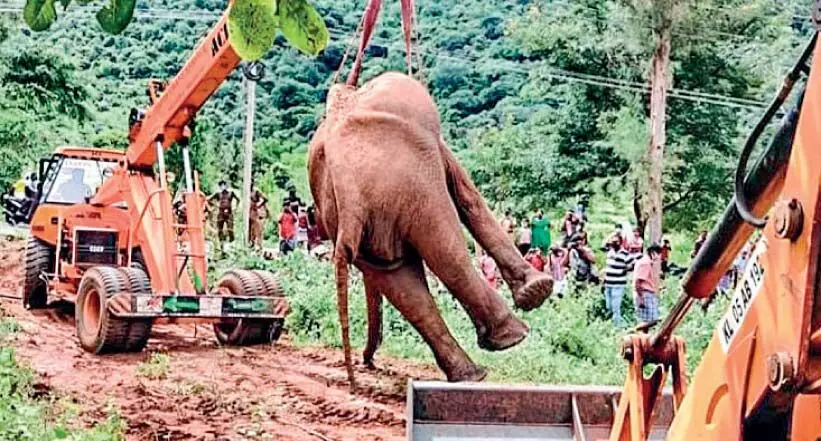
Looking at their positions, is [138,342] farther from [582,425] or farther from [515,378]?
[582,425]

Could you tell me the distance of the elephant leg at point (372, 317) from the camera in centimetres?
878

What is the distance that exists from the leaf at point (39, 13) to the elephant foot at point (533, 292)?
5.34 meters

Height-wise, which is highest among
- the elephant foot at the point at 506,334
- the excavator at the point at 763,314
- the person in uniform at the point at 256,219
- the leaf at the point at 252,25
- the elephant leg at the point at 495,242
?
the leaf at the point at 252,25

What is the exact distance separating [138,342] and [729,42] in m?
13.1

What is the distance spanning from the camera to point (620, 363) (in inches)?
432

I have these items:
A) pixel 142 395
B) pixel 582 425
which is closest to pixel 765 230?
pixel 582 425

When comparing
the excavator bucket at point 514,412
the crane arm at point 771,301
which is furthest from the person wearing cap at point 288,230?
the crane arm at point 771,301

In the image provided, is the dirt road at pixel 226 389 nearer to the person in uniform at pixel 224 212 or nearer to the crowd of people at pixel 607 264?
the crowd of people at pixel 607 264

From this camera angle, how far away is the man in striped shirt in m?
14.2

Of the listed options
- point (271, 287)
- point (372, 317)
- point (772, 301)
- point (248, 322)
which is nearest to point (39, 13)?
point (772, 301)

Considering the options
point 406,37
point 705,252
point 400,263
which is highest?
point 406,37

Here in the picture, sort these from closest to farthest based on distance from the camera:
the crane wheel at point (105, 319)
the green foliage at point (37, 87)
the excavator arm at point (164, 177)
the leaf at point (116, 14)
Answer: the leaf at point (116, 14), the crane wheel at point (105, 319), the excavator arm at point (164, 177), the green foliage at point (37, 87)

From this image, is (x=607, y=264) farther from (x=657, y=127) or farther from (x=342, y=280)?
(x=342, y=280)

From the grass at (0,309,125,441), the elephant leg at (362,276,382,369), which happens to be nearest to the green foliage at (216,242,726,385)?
the elephant leg at (362,276,382,369)
